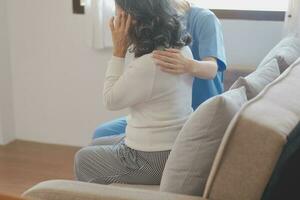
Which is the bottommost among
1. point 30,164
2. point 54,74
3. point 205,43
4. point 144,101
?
point 30,164

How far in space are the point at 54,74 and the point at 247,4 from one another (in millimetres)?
1351

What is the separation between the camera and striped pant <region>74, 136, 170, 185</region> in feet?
5.08

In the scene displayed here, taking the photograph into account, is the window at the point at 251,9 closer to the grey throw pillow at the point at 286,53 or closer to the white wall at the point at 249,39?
the white wall at the point at 249,39

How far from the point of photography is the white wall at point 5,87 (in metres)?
3.08

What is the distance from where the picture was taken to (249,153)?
1.01 m

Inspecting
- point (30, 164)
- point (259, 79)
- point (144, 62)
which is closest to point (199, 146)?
point (144, 62)

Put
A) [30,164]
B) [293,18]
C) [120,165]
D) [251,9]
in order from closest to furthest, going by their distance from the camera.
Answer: [120,165] → [293,18] → [251,9] → [30,164]

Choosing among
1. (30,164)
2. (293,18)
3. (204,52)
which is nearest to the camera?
(204,52)

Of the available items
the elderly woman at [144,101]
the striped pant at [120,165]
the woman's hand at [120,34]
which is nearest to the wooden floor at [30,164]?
the striped pant at [120,165]

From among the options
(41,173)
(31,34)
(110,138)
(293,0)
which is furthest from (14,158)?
(293,0)

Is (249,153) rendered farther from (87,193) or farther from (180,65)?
(180,65)

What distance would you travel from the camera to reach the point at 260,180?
39.9 inches

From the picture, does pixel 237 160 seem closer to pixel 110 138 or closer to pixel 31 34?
pixel 110 138

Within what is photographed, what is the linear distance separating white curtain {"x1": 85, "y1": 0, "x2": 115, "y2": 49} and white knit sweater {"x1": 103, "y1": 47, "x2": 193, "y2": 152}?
118 centimetres
